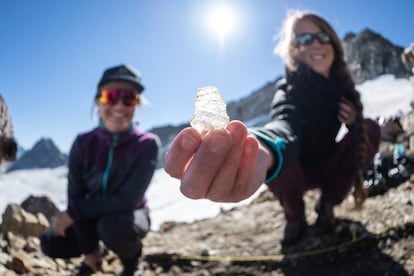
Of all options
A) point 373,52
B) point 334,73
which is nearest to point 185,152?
point 334,73

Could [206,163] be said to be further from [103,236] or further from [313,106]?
[313,106]

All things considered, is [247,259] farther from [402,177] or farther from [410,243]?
[402,177]

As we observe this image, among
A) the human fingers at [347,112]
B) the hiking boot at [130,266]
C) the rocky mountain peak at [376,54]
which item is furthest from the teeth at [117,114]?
the rocky mountain peak at [376,54]

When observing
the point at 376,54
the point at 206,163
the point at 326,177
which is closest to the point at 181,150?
the point at 206,163

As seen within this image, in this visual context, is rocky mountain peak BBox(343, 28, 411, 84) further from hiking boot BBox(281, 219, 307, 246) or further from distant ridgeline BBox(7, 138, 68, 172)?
distant ridgeline BBox(7, 138, 68, 172)

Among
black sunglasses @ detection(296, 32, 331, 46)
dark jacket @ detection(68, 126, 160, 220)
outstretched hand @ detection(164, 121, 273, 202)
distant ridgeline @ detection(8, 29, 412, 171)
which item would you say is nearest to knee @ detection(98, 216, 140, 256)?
dark jacket @ detection(68, 126, 160, 220)

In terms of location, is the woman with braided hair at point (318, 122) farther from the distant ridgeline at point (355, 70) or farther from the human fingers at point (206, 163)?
the human fingers at point (206, 163)
